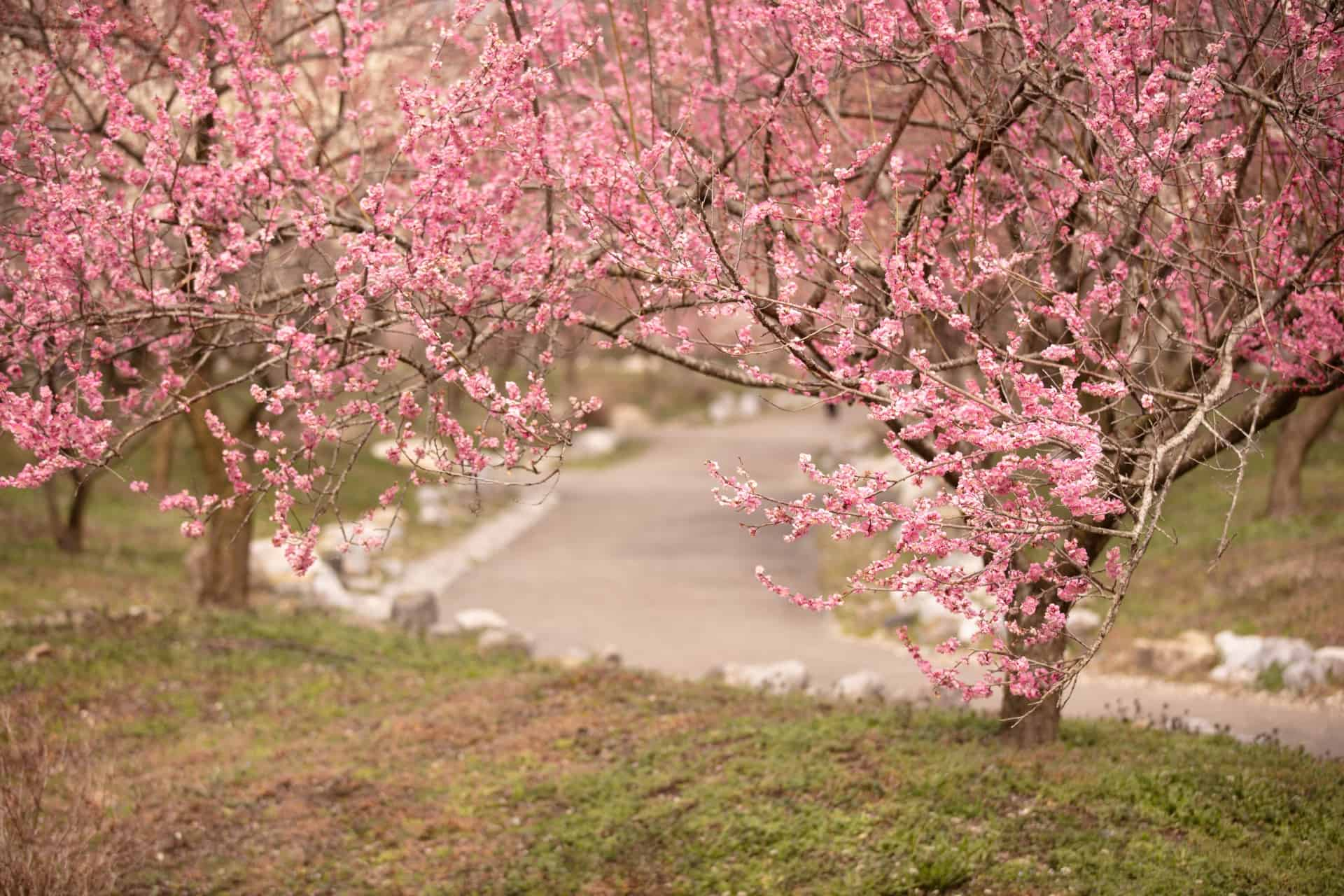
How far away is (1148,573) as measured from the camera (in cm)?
1457

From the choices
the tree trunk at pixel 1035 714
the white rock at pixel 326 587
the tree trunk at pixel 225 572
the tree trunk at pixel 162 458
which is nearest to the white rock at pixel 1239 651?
the tree trunk at pixel 1035 714

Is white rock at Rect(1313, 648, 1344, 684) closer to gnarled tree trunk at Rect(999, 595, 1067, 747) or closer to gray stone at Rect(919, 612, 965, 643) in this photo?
gnarled tree trunk at Rect(999, 595, 1067, 747)

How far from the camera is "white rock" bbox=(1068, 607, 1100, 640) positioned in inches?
491

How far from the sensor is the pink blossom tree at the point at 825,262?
448cm

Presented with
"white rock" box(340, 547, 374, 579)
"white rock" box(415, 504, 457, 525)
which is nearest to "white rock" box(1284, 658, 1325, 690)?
"white rock" box(340, 547, 374, 579)

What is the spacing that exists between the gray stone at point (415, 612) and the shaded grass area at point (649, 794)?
12.4ft

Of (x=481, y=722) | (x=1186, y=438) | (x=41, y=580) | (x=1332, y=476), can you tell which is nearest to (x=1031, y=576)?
(x=1186, y=438)

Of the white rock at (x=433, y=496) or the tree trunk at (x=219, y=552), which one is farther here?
the white rock at (x=433, y=496)

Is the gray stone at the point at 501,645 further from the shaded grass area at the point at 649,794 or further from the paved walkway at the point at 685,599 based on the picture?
the shaded grass area at the point at 649,794

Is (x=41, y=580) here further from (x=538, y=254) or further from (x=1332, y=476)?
(x=1332, y=476)

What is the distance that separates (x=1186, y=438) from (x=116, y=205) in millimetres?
4733

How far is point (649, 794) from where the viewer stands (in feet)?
23.8

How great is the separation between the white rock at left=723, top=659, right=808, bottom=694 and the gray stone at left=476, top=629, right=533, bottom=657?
231cm

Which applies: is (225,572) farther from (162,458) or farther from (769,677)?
(162,458)
